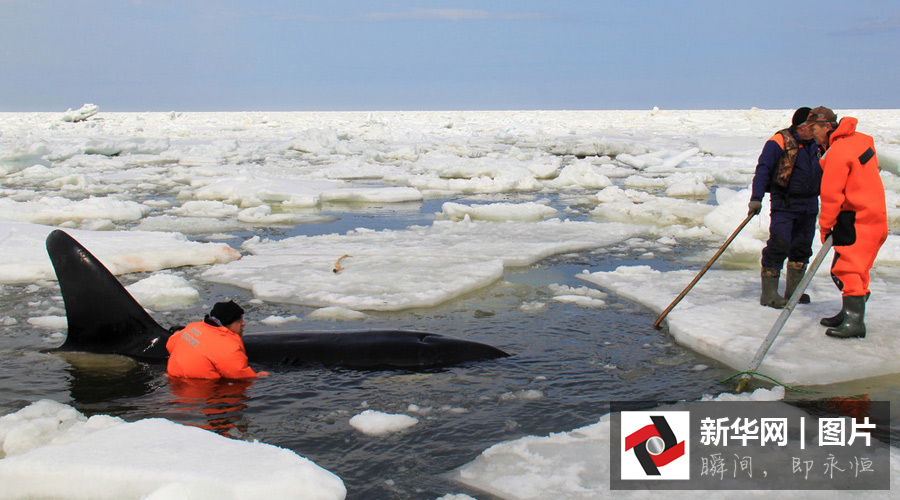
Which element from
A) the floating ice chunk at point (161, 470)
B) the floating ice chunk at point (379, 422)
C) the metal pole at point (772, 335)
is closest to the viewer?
the floating ice chunk at point (161, 470)

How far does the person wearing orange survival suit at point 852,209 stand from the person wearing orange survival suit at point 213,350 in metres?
3.84

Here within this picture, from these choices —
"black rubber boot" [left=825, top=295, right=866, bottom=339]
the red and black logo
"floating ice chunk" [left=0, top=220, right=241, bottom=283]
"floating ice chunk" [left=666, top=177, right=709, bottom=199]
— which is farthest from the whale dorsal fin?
"floating ice chunk" [left=666, top=177, right=709, bottom=199]

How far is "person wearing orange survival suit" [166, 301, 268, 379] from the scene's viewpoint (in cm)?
471

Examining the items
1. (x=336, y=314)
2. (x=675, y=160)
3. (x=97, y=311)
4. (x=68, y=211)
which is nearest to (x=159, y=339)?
(x=97, y=311)

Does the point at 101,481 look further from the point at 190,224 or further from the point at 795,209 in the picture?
the point at 190,224

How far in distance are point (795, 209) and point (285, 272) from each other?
482 centimetres

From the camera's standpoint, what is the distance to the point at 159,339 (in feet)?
17.3

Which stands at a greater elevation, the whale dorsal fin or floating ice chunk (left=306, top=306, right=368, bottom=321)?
the whale dorsal fin

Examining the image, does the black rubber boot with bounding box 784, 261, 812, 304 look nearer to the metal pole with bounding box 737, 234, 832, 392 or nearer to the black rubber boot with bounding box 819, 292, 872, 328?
the black rubber boot with bounding box 819, 292, 872, 328

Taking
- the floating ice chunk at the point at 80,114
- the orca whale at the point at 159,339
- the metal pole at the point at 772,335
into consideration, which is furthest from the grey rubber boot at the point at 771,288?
the floating ice chunk at the point at 80,114

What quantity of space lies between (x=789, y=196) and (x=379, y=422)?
3.60 meters

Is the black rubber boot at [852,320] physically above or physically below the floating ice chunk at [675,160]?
below

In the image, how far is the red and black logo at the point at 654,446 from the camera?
3.43m

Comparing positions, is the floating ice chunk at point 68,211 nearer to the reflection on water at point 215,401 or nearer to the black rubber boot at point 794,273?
the reflection on water at point 215,401
